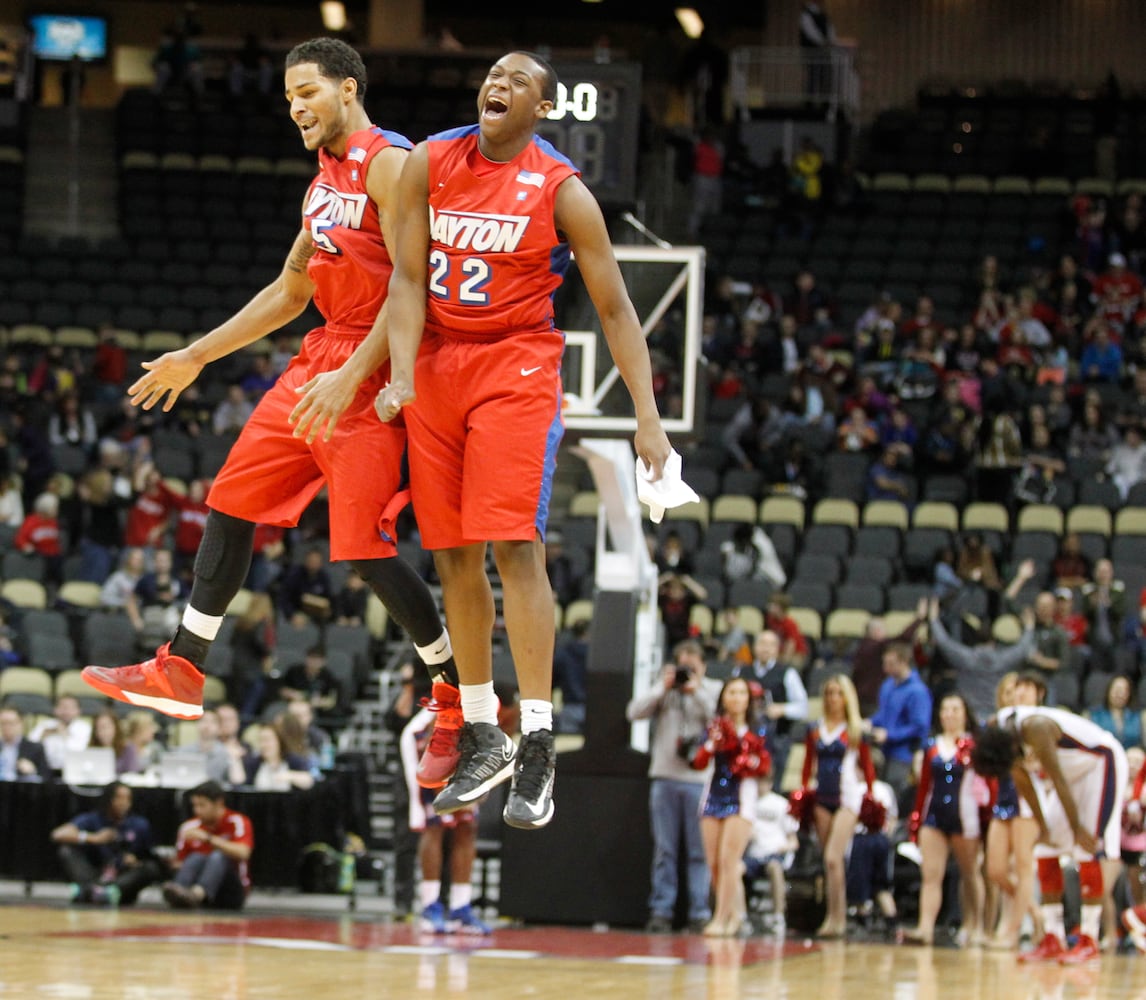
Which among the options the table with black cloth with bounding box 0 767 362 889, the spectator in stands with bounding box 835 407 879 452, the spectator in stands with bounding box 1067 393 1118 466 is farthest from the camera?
the spectator in stands with bounding box 835 407 879 452

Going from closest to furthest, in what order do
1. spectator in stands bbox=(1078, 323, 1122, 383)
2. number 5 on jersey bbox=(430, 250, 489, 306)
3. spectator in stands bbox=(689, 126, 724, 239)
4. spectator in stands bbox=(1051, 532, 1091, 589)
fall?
1. number 5 on jersey bbox=(430, 250, 489, 306)
2. spectator in stands bbox=(1051, 532, 1091, 589)
3. spectator in stands bbox=(1078, 323, 1122, 383)
4. spectator in stands bbox=(689, 126, 724, 239)

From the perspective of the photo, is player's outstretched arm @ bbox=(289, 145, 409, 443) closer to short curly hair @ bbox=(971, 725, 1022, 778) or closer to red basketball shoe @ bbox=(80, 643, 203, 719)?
red basketball shoe @ bbox=(80, 643, 203, 719)

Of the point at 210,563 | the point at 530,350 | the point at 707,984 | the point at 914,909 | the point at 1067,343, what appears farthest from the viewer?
the point at 1067,343

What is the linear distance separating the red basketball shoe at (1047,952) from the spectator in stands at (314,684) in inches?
236

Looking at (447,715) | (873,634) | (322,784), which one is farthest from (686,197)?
(447,715)

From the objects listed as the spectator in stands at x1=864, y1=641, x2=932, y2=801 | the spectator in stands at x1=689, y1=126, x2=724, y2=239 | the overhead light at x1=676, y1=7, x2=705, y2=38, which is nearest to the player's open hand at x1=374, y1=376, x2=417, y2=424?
the spectator in stands at x1=864, y1=641, x2=932, y2=801

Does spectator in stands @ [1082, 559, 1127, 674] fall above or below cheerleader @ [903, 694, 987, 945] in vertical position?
above

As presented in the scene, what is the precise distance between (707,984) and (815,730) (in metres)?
3.74

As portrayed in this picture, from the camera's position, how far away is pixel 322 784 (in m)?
13.4

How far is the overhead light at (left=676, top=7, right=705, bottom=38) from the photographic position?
27.4 metres

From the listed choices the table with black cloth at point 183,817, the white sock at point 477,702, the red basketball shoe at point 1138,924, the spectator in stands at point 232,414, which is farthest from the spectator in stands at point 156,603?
the white sock at point 477,702

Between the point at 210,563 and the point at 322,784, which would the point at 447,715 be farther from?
the point at 322,784

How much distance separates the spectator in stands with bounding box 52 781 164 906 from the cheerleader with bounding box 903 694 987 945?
5124mm

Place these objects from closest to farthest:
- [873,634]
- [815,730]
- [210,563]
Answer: [210,563] < [815,730] < [873,634]
